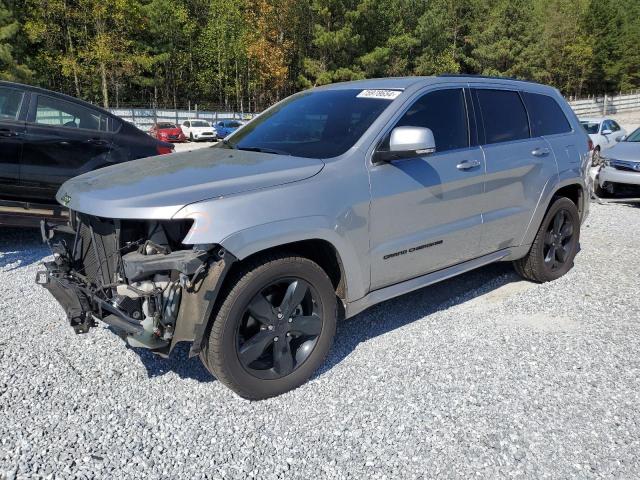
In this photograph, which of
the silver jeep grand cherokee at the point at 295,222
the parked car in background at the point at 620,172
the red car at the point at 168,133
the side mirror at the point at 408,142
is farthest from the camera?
the red car at the point at 168,133

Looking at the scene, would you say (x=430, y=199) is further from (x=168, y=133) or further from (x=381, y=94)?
(x=168, y=133)

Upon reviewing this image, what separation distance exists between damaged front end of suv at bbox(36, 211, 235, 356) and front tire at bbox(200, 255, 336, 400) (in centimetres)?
15

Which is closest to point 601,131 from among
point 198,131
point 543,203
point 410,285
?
point 543,203

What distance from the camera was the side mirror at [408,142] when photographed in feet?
10.6

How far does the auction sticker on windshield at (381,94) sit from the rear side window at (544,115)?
170 centimetres

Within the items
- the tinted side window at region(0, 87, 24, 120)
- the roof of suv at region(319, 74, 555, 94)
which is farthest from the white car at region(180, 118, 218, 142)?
the roof of suv at region(319, 74, 555, 94)

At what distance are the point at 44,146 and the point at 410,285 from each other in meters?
4.47

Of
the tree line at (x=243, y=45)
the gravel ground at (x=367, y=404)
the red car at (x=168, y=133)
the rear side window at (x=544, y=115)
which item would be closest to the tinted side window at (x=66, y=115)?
the gravel ground at (x=367, y=404)

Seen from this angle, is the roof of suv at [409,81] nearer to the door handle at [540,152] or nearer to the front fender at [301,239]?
the door handle at [540,152]

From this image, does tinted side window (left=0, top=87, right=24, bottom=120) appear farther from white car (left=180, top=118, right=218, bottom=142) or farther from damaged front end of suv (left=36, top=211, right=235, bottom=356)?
white car (left=180, top=118, right=218, bottom=142)

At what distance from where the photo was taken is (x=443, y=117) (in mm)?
3936

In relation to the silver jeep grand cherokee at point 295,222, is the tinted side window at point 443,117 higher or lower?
higher

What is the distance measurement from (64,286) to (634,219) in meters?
8.45

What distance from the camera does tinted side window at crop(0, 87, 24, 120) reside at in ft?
18.4
